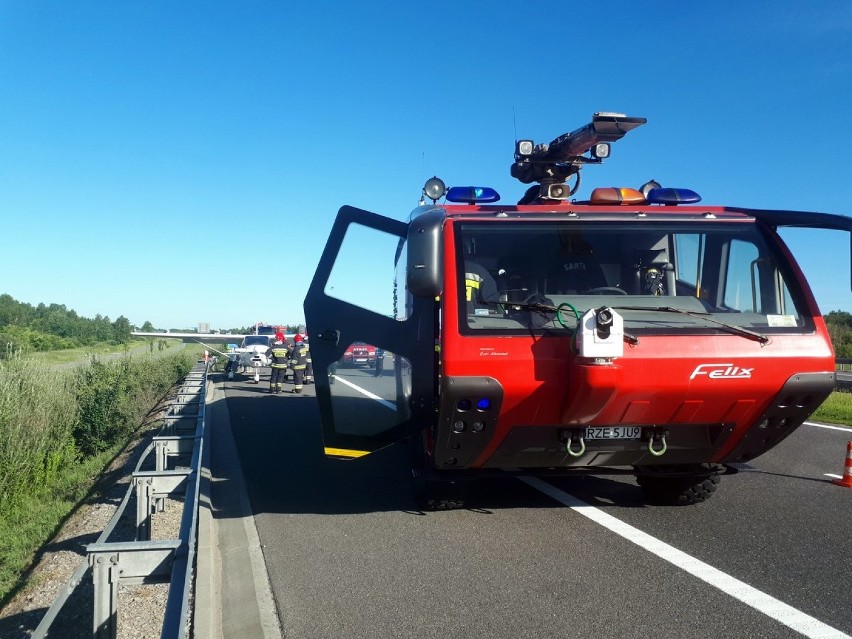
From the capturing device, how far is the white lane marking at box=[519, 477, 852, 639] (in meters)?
3.95

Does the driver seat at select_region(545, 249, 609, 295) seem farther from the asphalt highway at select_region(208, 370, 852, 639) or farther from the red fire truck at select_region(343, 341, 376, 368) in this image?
the asphalt highway at select_region(208, 370, 852, 639)

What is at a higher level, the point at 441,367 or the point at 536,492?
the point at 441,367

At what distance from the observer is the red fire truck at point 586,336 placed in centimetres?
499

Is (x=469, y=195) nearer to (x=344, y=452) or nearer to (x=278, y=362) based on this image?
(x=344, y=452)

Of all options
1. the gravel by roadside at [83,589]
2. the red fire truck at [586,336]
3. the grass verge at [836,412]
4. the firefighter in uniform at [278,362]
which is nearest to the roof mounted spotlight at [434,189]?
the red fire truck at [586,336]

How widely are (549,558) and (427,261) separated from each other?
2.32 m

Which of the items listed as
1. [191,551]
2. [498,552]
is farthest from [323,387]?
[191,551]

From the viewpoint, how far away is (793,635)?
3.84 meters

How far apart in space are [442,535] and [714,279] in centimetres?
299

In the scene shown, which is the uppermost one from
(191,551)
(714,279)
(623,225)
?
(623,225)

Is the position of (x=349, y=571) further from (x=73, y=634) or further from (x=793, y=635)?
(x=793, y=635)

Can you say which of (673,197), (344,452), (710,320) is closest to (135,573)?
(344,452)

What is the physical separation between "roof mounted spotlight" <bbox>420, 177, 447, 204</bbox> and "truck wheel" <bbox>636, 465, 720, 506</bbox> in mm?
3006

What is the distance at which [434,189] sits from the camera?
21.7 feet
